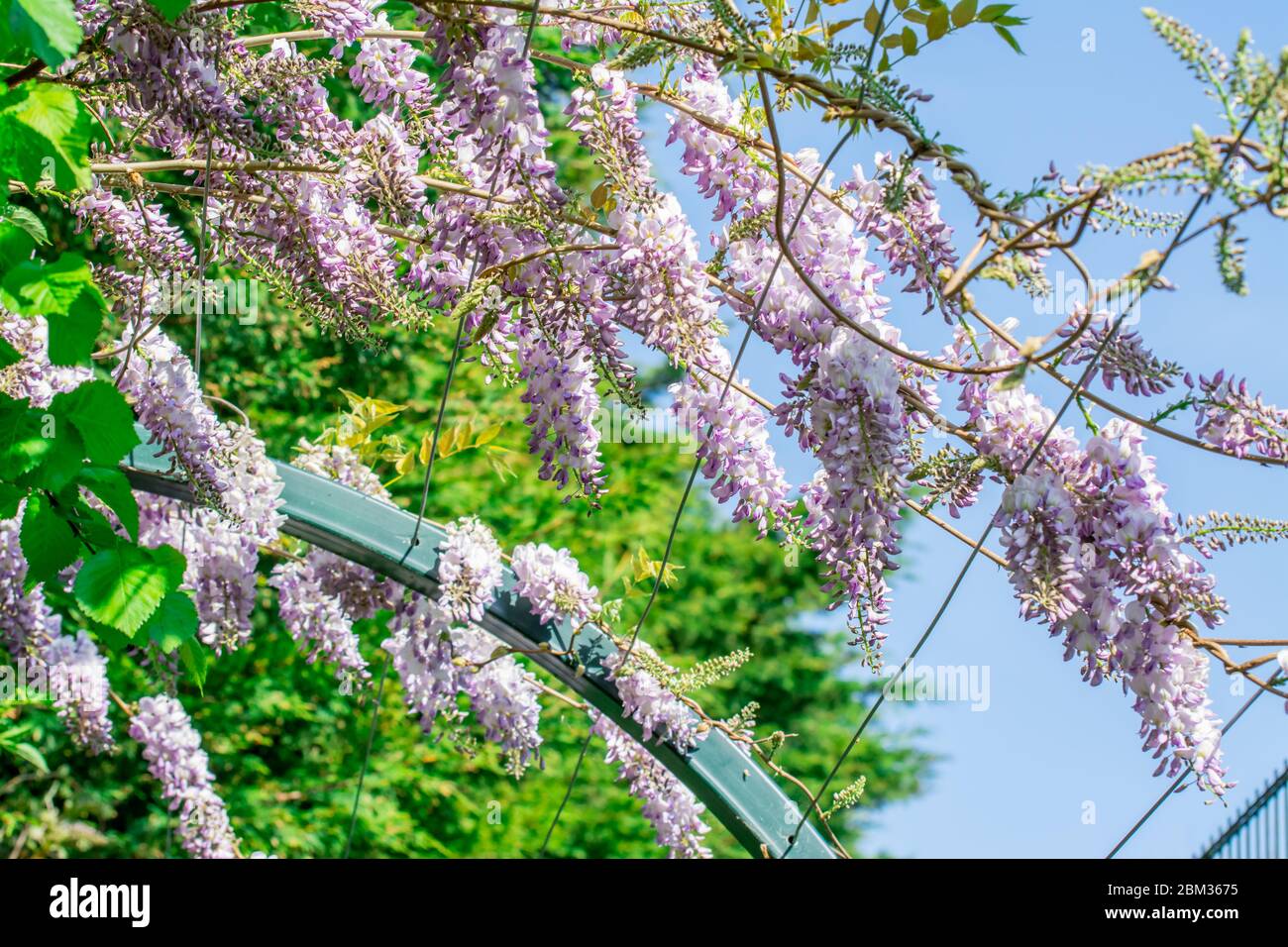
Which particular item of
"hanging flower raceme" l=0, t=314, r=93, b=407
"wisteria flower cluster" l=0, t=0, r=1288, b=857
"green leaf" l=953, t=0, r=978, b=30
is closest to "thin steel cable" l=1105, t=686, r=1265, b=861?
"wisteria flower cluster" l=0, t=0, r=1288, b=857

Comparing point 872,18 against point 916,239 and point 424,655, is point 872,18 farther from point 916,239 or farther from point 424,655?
point 424,655

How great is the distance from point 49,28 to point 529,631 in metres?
1.18

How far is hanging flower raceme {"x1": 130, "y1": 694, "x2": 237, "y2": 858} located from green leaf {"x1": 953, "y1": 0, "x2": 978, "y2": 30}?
2229mm

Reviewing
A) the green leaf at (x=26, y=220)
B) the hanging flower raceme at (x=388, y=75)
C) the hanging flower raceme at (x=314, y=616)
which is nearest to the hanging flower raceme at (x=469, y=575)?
the hanging flower raceme at (x=314, y=616)

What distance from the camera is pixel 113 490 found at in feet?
4.57

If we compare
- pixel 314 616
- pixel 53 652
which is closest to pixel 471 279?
pixel 314 616

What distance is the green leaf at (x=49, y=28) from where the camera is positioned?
3.63 ft

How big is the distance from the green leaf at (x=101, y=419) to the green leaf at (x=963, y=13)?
929 mm

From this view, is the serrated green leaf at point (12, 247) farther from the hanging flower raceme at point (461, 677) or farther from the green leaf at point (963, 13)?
the hanging flower raceme at point (461, 677)

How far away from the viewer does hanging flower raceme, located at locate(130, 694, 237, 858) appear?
9.15 feet

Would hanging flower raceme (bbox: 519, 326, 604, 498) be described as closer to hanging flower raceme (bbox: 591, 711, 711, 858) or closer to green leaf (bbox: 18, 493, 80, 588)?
green leaf (bbox: 18, 493, 80, 588)
